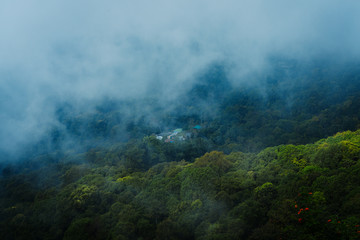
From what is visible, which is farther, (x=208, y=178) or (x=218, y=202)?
(x=208, y=178)

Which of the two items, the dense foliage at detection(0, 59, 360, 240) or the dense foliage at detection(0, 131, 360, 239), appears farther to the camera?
the dense foliage at detection(0, 59, 360, 240)

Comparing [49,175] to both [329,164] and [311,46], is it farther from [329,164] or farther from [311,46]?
[311,46]

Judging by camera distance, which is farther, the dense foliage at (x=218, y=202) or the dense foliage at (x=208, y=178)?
the dense foliage at (x=208, y=178)

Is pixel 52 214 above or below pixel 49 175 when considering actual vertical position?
below

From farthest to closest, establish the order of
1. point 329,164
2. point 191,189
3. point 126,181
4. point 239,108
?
point 239,108 → point 126,181 → point 191,189 → point 329,164

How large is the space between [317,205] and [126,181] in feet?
49.7

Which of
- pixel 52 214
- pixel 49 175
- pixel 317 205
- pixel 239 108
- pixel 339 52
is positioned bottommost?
pixel 317 205

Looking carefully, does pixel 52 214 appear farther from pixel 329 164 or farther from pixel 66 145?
pixel 66 145

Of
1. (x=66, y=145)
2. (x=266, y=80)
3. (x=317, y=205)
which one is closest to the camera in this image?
(x=317, y=205)

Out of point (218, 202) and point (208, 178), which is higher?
point (208, 178)

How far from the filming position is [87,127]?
49.7 metres

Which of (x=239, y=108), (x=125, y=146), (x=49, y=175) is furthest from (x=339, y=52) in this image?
(x=49, y=175)

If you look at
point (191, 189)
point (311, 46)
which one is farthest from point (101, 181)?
point (311, 46)

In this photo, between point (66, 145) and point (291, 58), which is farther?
point (291, 58)
